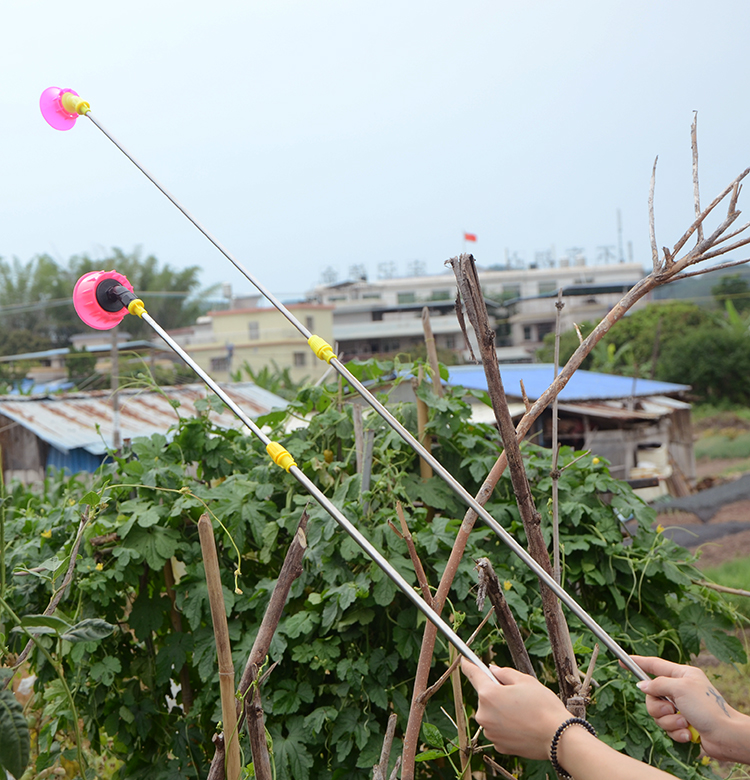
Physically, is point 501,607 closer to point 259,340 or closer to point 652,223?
point 652,223

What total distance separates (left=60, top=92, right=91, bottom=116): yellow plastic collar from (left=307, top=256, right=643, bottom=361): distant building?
3206cm

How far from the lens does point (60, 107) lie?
1.50 m

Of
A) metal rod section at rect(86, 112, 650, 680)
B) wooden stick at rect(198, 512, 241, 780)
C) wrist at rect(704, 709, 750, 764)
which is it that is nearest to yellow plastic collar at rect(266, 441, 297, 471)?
metal rod section at rect(86, 112, 650, 680)

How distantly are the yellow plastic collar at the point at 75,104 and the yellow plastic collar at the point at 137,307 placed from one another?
1.41 feet

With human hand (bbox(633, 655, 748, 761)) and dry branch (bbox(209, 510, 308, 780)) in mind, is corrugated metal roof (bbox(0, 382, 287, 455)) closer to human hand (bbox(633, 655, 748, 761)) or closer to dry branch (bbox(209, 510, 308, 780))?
dry branch (bbox(209, 510, 308, 780))

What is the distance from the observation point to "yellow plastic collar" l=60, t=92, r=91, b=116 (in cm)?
148

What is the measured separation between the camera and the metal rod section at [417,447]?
1056mm

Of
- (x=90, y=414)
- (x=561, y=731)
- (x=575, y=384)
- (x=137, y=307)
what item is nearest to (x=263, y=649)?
(x=561, y=731)

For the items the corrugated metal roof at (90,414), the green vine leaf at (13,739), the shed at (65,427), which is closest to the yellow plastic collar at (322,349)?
the green vine leaf at (13,739)

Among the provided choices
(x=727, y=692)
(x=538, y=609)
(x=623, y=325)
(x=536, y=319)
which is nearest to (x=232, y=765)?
(x=538, y=609)

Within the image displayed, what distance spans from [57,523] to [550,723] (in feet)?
5.62

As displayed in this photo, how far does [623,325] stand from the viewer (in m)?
30.0

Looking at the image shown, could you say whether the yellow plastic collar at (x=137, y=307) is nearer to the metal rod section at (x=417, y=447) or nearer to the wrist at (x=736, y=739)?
the metal rod section at (x=417, y=447)

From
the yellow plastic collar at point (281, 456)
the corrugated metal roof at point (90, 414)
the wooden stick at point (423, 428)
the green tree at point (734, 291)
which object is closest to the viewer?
the yellow plastic collar at point (281, 456)
